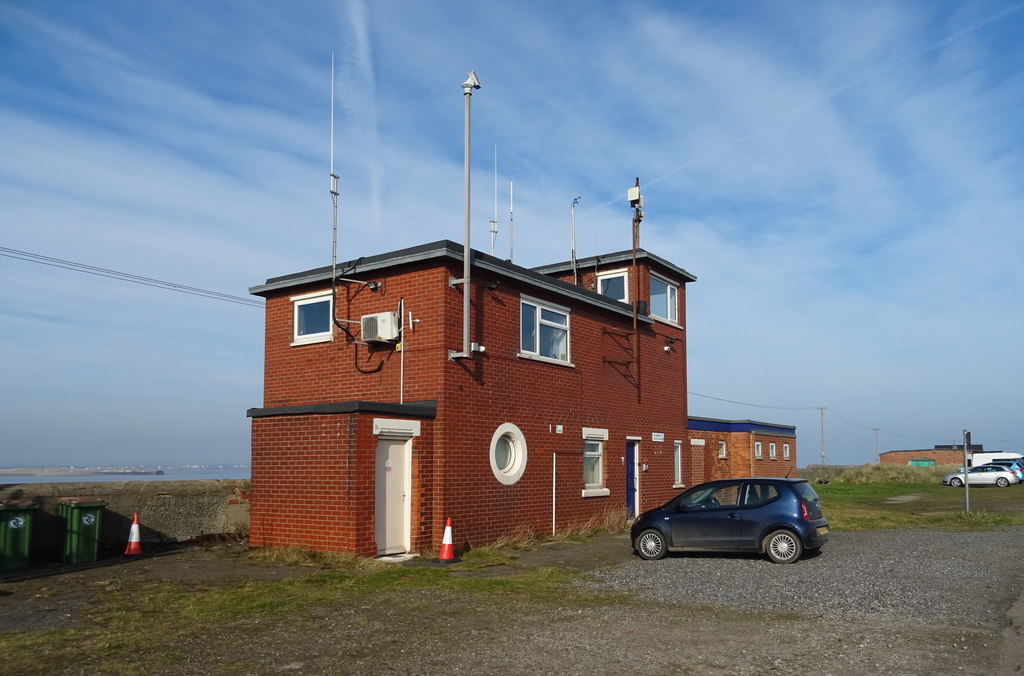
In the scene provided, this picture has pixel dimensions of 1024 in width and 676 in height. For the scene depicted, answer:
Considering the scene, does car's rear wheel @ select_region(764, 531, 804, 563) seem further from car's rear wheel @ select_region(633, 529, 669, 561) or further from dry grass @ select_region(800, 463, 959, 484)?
dry grass @ select_region(800, 463, 959, 484)

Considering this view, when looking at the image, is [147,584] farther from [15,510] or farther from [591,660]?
[591,660]

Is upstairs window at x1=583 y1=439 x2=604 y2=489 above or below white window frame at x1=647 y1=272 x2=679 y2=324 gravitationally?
below

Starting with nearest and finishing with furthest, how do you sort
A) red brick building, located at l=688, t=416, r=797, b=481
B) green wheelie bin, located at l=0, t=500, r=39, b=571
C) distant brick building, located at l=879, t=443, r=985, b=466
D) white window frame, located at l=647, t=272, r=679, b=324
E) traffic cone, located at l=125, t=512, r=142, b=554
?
green wheelie bin, located at l=0, t=500, r=39, b=571 < traffic cone, located at l=125, t=512, r=142, b=554 < white window frame, located at l=647, t=272, r=679, b=324 < red brick building, located at l=688, t=416, r=797, b=481 < distant brick building, located at l=879, t=443, r=985, b=466

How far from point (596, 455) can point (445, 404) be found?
19.2 ft

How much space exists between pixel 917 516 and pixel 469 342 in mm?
15541

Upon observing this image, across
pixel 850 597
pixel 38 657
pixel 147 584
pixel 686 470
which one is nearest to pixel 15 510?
pixel 147 584

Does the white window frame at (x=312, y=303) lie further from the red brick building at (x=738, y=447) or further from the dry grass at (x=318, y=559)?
the red brick building at (x=738, y=447)

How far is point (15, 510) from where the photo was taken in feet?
A: 42.1

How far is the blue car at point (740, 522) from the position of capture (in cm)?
1381

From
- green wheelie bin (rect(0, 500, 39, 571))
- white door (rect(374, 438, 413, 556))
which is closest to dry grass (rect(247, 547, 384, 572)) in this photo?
white door (rect(374, 438, 413, 556))

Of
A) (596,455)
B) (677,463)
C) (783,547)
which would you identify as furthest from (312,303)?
(677,463)

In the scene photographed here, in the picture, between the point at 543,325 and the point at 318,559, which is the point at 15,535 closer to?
the point at 318,559

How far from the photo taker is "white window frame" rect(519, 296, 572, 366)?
706 inches

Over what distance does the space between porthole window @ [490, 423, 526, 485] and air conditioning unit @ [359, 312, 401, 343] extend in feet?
9.18
